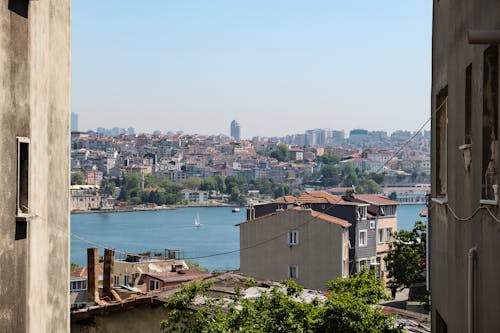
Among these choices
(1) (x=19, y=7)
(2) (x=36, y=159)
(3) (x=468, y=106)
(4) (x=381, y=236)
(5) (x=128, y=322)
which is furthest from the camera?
(4) (x=381, y=236)

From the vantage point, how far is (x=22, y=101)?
24.4 ft

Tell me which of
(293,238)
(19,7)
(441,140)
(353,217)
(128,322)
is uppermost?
(19,7)

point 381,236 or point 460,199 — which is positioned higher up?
point 460,199

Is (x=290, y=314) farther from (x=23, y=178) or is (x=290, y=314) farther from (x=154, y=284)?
(x=154, y=284)

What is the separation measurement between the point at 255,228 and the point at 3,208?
37557 mm

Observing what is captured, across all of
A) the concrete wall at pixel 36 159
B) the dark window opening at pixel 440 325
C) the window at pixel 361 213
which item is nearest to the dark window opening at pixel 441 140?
the dark window opening at pixel 440 325

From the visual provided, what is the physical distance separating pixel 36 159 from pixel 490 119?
3.79 meters

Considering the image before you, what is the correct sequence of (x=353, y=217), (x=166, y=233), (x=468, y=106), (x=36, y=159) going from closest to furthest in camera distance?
(x=468, y=106)
(x=36, y=159)
(x=353, y=217)
(x=166, y=233)

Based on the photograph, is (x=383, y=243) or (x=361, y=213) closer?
(x=361, y=213)

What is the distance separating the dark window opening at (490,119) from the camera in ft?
18.4

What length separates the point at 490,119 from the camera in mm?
5703

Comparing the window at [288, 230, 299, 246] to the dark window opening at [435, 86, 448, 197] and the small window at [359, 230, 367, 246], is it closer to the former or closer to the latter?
the small window at [359, 230, 367, 246]

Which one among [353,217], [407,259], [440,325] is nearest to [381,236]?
[353,217]

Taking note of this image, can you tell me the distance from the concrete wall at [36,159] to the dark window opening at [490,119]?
3280 millimetres
